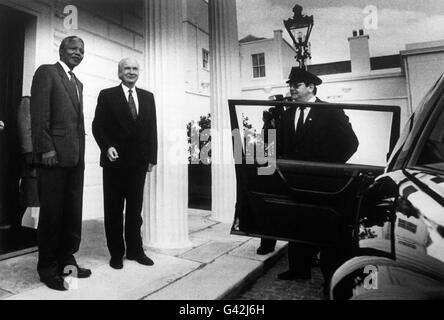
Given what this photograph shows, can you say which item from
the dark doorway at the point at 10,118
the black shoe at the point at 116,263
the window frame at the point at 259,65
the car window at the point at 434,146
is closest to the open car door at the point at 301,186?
the car window at the point at 434,146

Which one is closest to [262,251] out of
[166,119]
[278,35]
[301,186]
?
[301,186]

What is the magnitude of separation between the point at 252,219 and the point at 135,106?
151cm

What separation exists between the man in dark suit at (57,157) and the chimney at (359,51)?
A: 1630 cm

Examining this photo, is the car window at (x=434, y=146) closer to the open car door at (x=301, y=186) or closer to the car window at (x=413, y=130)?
the car window at (x=413, y=130)

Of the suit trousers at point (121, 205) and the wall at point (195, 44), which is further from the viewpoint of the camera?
the wall at point (195, 44)

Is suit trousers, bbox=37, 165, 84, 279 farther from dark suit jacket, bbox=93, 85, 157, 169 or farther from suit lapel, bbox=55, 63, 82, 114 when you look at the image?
suit lapel, bbox=55, 63, 82, 114

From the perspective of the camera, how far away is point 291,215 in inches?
73.7

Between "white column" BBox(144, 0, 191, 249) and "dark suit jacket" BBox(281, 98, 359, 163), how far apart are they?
4.66ft

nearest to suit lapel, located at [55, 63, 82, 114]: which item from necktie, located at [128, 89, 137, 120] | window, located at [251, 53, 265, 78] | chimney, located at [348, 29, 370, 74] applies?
necktie, located at [128, 89, 137, 120]

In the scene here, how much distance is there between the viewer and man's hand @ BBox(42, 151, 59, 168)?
84.4 inches

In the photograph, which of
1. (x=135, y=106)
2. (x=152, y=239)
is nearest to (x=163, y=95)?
(x=135, y=106)

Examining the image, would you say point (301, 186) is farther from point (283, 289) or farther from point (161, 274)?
point (161, 274)

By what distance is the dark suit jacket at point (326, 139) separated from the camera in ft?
7.19

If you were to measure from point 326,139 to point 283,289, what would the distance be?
132 centimetres
